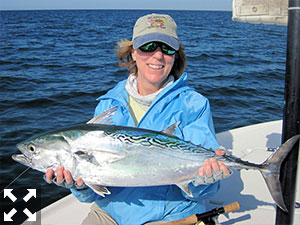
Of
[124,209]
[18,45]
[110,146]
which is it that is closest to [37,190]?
[124,209]

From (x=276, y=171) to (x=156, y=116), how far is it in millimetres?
953

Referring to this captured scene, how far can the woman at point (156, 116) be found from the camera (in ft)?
8.14

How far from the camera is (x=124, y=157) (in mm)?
2137

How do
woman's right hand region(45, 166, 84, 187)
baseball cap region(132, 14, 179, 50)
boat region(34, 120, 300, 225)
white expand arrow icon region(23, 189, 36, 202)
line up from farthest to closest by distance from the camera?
white expand arrow icon region(23, 189, 36, 202) < boat region(34, 120, 300, 225) < baseball cap region(132, 14, 179, 50) < woman's right hand region(45, 166, 84, 187)

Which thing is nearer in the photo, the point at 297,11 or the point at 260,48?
the point at 297,11

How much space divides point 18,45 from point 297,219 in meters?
20.4

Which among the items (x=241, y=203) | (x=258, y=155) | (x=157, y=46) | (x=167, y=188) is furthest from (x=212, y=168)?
(x=258, y=155)

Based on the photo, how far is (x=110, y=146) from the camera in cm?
214

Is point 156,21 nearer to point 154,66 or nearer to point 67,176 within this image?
point 154,66

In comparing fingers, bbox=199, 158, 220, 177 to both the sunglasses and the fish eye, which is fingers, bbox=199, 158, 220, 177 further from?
the fish eye

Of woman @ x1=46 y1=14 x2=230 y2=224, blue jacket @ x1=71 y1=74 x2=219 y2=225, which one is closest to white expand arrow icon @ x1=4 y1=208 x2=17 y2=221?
woman @ x1=46 y1=14 x2=230 y2=224

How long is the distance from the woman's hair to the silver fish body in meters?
0.90

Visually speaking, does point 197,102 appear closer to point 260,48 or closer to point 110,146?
point 110,146

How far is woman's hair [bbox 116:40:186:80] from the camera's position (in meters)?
2.95
